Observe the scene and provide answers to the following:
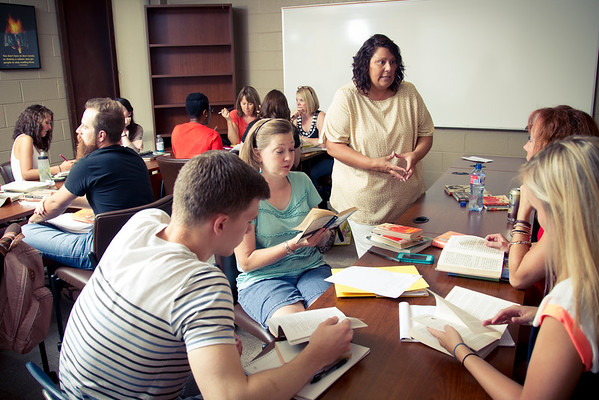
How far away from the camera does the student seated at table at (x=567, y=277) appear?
86cm

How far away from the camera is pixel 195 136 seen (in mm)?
3859

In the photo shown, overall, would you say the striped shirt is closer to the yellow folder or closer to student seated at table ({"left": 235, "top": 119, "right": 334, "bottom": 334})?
the yellow folder

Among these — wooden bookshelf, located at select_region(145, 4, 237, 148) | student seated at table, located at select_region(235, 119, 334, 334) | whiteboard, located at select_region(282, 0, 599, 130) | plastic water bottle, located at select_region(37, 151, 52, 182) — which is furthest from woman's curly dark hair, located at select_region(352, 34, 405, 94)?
wooden bookshelf, located at select_region(145, 4, 237, 148)

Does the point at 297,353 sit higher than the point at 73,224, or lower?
higher

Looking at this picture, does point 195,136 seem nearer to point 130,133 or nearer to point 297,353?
point 130,133

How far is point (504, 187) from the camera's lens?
115 inches

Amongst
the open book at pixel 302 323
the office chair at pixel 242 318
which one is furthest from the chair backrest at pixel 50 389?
the office chair at pixel 242 318

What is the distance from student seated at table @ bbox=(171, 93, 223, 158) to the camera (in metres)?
3.85

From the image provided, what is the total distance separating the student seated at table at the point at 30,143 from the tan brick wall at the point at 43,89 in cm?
136

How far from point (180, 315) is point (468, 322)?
0.73 meters

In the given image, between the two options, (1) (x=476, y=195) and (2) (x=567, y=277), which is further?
(1) (x=476, y=195)

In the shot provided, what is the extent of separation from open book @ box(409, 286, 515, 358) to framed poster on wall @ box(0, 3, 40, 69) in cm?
460

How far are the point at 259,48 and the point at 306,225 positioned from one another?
467 cm

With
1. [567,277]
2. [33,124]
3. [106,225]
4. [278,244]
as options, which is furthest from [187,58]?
[567,277]
